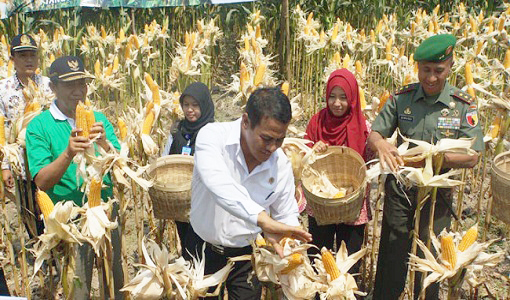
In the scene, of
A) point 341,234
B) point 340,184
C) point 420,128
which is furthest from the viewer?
point 340,184

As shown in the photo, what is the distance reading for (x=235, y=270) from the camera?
2.76m

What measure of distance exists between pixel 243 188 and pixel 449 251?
1.07m

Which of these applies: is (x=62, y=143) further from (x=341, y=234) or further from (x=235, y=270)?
(x=341, y=234)

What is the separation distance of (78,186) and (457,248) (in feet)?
7.17

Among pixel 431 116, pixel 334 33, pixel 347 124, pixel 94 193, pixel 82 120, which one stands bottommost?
pixel 94 193

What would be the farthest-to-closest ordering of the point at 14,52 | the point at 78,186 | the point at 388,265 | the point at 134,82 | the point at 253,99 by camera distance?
the point at 134,82 → the point at 14,52 → the point at 388,265 → the point at 78,186 → the point at 253,99

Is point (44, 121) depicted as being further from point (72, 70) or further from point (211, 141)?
point (211, 141)

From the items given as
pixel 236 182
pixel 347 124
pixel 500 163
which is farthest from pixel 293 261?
pixel 500 163

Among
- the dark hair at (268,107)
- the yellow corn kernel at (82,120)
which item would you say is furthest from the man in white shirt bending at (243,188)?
the yellow corn kernel at (82,120)

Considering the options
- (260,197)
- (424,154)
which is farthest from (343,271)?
(424,154)

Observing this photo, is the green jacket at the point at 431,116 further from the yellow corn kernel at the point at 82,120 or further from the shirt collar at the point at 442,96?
the yellow corn kernel at the point at 82,120

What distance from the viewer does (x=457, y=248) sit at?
2.48 meters

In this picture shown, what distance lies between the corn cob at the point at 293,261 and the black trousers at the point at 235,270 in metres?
0.41

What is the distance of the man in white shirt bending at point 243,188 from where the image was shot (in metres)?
2.14
